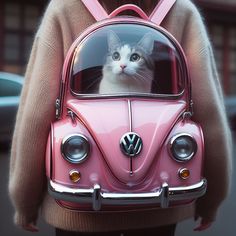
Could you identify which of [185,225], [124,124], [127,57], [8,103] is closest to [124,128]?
[124,124]

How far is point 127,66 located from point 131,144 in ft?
1.08

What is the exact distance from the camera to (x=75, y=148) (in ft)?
6.66

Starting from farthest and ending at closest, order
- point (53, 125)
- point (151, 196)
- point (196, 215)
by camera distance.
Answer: point (196, 215)
point (53, 125)
point (151, 196)

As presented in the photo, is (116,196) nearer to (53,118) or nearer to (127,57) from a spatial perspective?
(53,118)

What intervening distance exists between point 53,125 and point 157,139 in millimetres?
395

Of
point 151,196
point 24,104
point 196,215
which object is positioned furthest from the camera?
point 196,215

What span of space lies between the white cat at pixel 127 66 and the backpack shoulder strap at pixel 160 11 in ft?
0.43

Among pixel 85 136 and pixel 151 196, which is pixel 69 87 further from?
pixel 151 196

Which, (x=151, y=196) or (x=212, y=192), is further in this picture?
(x=212, y=192)

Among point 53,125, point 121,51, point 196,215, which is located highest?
point 121,51

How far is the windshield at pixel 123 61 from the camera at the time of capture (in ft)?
7.06

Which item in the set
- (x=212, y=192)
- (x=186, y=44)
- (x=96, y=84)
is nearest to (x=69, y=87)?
(x=96, y=84)

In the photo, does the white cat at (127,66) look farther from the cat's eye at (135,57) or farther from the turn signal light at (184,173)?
the turn signal light at (184,173)

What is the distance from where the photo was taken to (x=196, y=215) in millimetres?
2531
